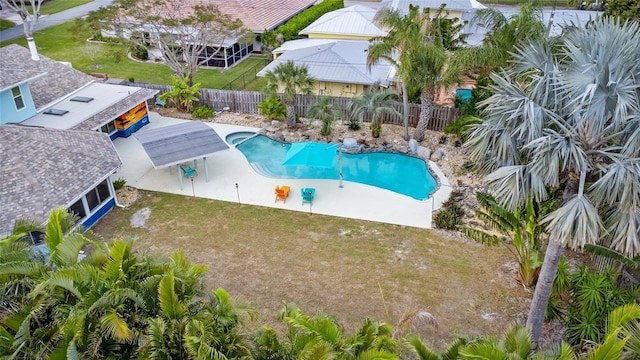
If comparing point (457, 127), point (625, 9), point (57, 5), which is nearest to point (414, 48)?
point (457, 127)

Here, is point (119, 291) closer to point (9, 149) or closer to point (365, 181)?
point (9, 149)

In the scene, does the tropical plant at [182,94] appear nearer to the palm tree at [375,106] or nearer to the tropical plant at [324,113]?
the tropical plant at [324,113]

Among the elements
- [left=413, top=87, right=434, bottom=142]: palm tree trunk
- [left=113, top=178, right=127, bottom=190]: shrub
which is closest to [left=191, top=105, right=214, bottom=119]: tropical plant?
[left=113, top=178, right=127, bottom=190]: shrub

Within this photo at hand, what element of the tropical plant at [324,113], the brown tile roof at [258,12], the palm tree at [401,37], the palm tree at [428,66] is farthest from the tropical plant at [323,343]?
the brown tile roof at [258,12]

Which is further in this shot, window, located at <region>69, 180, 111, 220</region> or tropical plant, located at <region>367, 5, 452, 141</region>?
tropical plant, located at <region>367, 5, 452, 141</region>

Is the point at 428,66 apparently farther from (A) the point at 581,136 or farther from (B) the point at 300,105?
(A) the point at 581,136

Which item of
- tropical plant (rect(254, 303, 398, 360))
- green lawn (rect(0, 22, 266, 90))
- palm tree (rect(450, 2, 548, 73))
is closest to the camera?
tropical plant (rect(254, 303, 398, 360))

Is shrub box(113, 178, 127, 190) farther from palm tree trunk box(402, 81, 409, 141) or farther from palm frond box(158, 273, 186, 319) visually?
palm tree trunk box(402, 81, 409, 141)
